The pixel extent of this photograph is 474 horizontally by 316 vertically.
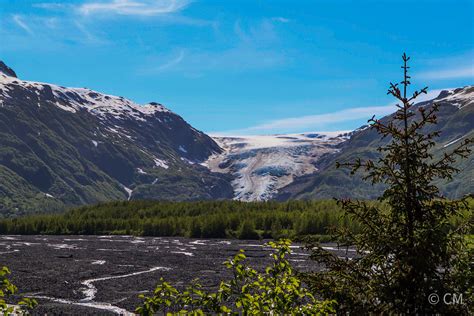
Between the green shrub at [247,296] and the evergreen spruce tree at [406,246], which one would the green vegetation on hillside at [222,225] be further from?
the green shrub at [247,296]

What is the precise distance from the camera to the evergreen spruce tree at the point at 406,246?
13.2 meters

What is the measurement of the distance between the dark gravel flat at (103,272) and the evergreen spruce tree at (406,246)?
35.9 meters

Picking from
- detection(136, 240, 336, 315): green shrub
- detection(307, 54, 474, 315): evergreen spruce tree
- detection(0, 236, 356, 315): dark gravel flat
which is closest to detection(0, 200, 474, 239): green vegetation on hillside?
detection(0, 236, 356, 315): dark gravel flat

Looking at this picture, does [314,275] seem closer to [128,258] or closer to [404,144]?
[404,144]

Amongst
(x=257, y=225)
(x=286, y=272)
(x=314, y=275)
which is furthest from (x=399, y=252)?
(x=257, y=225)

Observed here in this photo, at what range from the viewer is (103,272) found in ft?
246

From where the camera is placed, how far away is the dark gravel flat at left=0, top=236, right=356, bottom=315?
2021 inches

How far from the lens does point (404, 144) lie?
48.0 feet

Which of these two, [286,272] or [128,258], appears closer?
[286,272]

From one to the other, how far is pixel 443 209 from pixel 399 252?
1.79 metres

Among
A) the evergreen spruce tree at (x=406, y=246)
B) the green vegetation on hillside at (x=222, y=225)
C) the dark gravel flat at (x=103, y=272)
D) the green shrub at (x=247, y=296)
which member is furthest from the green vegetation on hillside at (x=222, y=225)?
the green shrub at (x=247, y=296)

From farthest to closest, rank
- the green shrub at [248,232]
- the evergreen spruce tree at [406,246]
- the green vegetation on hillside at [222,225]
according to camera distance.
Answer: the green shrub at [248,232]
the green vegetation on hillside at [222,225]
the evergreen spruce tree at [406,246]

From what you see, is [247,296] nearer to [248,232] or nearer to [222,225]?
[248,232]

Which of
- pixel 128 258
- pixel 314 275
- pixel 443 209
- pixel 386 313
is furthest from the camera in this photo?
pixel 128 258
